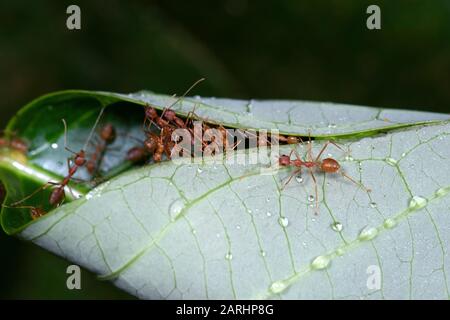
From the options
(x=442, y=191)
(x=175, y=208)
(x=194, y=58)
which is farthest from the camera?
(x=194, y=58)

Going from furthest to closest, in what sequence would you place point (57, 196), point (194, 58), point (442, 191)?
1. point (194, 58)
2. point (57, 196)
3. point (442, 191)

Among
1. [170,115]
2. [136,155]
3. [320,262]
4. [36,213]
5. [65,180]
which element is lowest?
[320,262]

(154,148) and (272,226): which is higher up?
(154,148)

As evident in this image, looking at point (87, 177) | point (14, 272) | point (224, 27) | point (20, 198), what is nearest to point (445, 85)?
point (224, 27)

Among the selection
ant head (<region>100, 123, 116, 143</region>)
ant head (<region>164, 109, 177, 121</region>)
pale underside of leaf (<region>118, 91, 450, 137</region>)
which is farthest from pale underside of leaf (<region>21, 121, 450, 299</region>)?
ant head (<region>100, 123, 116, 143</region>)

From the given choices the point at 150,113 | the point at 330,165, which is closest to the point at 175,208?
the point at 150,113

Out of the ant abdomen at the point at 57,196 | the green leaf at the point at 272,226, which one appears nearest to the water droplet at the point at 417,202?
the green leaf at the point at 272,226

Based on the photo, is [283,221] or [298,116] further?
[298,116]

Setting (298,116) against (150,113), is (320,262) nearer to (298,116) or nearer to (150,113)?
(298,116)
